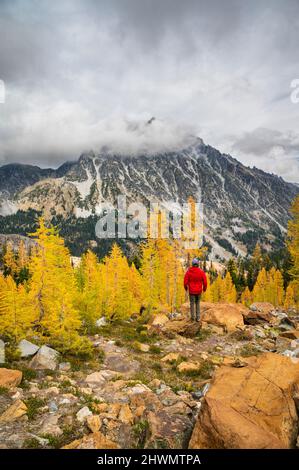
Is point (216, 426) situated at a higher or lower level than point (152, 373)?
higher

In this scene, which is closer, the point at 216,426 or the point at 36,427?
the point at 216,426

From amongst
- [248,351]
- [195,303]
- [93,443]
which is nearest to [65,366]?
[93,443]

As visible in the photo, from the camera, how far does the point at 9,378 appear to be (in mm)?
10508

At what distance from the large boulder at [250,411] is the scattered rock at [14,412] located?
201 inches

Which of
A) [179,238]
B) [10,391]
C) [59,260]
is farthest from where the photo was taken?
[179,238]

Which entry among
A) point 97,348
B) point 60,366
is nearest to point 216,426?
point 60,366

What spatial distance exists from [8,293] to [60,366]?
6.27m

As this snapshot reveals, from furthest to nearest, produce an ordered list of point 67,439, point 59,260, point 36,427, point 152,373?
point 59,260 < point 152,373 < point 36,427 < point 67,439

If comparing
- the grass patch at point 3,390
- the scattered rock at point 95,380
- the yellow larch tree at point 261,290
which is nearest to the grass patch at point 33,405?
the grass patch at point 3,390

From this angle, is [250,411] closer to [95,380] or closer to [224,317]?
[95,380]

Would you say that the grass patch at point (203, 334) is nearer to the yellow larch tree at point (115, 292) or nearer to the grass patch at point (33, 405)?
the yellow larch tree at point (115, 292)
